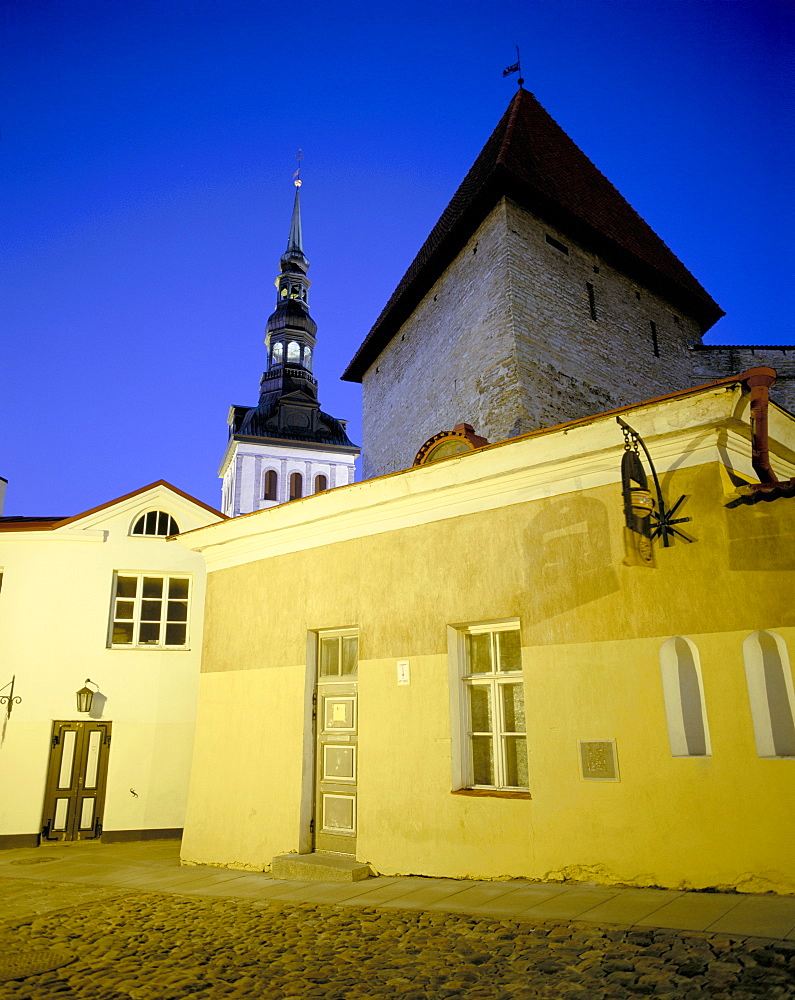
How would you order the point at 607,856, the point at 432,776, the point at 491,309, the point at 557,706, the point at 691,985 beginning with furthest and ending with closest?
the point at 491,309
the point at 432,776
the point at 557,706
the point at 607,856
the point at 691,985

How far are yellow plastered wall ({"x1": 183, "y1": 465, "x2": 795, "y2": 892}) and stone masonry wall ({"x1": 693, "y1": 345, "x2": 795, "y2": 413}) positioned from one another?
12980mm

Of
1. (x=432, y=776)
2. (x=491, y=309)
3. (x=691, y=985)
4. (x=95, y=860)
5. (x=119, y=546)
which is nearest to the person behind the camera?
(x=691, y=985)

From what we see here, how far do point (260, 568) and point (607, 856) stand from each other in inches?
183

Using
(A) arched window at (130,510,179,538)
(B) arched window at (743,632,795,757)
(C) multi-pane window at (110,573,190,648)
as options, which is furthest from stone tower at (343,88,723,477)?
(B) arched window at (743,632,795,757)

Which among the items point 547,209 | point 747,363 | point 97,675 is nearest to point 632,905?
point 97,675

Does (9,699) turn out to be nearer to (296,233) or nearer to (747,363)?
(747,363)

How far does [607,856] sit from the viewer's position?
517 centimetres

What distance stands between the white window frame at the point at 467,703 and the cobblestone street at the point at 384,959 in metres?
1.41

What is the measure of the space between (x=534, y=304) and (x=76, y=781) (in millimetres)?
11872

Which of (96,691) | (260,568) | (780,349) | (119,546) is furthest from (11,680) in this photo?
(780,349)

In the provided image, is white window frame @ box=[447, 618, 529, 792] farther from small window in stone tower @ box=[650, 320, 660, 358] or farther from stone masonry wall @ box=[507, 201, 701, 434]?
small window in stone tower @ box=[650, 320, 660, 358]

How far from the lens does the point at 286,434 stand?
162 ft

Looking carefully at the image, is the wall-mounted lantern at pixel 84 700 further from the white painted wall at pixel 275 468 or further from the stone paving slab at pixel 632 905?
the white painted wall at pixel 275 468

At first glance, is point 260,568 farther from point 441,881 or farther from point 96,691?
point 96,691
